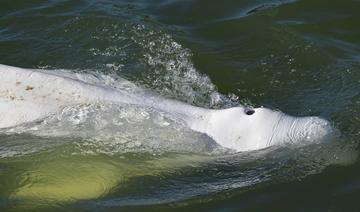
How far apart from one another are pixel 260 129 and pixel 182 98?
57.7 inches

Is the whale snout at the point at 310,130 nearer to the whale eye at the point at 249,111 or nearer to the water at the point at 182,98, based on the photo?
the water at the point at 182,98

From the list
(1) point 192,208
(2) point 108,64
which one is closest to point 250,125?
(1) point 192,208

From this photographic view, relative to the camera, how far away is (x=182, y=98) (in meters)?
6.54

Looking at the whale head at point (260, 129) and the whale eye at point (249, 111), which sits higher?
the whale eye at point (249, 111)

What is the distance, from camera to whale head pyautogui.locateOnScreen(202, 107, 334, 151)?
206 inches

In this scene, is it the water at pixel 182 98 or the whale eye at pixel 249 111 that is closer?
the water at pixel 182 98

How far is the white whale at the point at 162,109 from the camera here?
5242 mm

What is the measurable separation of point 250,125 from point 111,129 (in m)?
1.17

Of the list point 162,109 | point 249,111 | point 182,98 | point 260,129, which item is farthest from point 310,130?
point 182,98

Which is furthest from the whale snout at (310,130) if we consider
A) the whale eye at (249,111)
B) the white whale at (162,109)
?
the whale eye at (249,111)

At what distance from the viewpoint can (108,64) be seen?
7.46 metres

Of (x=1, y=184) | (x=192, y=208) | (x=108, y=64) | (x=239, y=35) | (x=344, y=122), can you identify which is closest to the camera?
(x=192, y=208)

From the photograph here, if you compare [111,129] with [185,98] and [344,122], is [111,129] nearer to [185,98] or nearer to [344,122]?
[185,98]

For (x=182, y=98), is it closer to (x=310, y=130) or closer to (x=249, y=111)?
(x=249, y=111)
